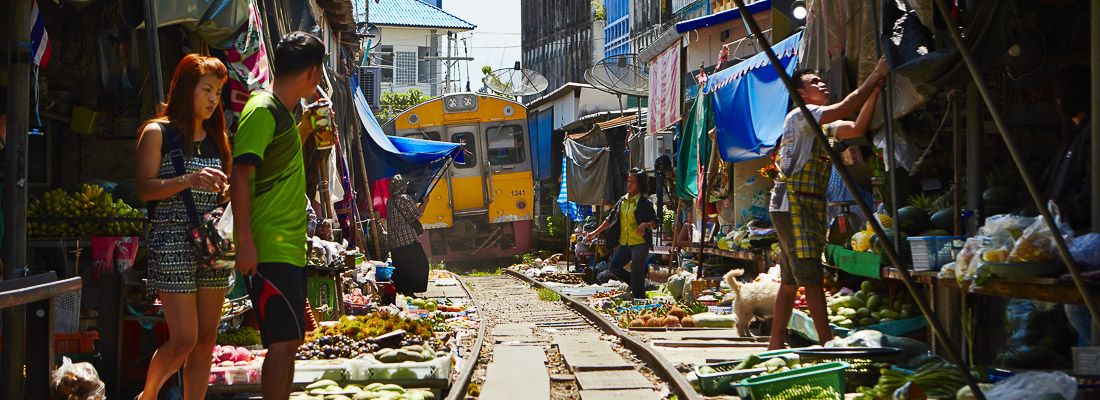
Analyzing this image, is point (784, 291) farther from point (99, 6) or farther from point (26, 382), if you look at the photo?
point (99, 6)

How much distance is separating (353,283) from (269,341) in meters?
7.11

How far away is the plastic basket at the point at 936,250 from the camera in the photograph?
5.36 metres

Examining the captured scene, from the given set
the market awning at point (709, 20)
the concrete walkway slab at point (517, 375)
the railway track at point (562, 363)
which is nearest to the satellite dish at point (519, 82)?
the market awning at point (709, 20)

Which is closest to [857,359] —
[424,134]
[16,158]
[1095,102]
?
[1095,102]

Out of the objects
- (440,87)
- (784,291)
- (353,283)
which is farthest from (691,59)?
(440,87)

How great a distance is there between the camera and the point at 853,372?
18.1ft

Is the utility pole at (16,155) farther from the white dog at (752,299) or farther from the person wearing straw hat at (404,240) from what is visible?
the person wearing straw hat at (404,240)

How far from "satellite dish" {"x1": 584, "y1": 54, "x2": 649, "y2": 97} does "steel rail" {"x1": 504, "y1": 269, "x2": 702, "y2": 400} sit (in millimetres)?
6941

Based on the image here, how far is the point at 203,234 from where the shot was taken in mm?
4172

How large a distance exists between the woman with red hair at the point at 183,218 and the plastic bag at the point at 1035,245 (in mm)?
3217

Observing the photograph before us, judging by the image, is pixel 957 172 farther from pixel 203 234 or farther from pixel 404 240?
pixel 404 240

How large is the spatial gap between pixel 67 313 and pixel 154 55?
54.2 inches

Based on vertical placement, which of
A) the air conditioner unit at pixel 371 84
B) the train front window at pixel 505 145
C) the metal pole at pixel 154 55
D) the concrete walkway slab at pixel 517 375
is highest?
the air conditioner unit at pixel 371 84

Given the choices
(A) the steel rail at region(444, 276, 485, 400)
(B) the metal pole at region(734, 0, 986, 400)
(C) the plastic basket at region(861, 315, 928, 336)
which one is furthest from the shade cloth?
(B) the metal pole at region(734, 0, 986, 400)
